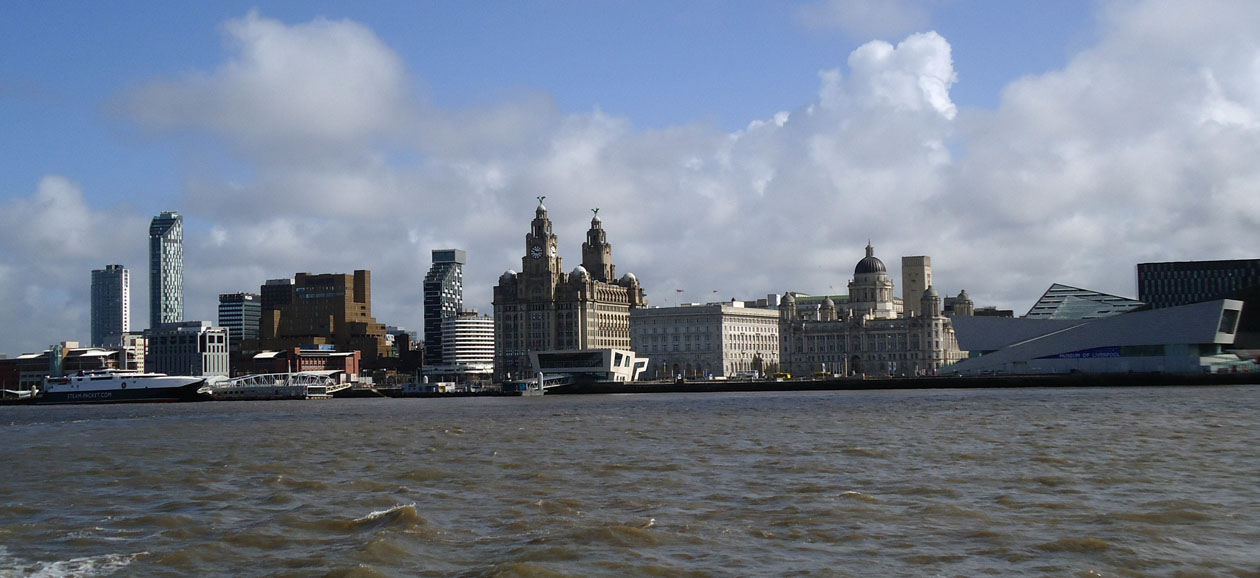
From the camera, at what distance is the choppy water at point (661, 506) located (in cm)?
1781

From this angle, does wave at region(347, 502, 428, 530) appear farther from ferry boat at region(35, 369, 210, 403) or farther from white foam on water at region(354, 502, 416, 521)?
ferry boat at region(35, 369, 210, 403)

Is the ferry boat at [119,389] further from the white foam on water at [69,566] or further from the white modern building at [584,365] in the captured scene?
the white foam on water at [69,566]

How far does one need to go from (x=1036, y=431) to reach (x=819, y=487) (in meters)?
21.1

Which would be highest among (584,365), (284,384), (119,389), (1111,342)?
(1111,342)

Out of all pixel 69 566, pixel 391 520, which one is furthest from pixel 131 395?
pixel 69 566

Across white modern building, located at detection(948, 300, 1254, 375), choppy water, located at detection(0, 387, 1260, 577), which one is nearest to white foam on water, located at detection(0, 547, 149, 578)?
choppy water, located at detection(0, 387, 1260, 577)

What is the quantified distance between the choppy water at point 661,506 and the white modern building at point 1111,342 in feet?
277

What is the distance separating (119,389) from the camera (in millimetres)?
135125

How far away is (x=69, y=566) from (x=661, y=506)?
35.1ft

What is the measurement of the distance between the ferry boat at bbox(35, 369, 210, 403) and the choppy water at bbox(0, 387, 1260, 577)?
9694 centimetres

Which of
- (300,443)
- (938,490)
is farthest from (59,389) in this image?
(938,490)

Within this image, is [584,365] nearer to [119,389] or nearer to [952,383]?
[952,383]

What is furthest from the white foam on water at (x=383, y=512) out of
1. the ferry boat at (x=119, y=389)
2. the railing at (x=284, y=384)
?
the railing at (x=284, y=384)

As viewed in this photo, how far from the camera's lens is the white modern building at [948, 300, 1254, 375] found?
121312 millimetres
